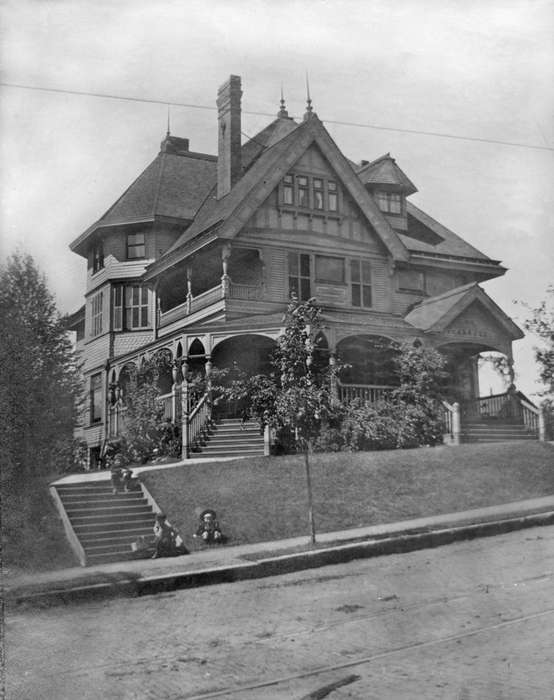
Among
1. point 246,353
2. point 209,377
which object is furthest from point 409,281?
point 209,377

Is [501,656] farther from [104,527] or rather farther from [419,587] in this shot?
[104,527]

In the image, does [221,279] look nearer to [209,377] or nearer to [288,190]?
[209,377]

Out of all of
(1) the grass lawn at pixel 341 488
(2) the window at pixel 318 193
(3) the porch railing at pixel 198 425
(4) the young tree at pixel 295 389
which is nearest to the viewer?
Answer: (4) the young tree at pixel 295 389

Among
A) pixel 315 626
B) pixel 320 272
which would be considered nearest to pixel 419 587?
pixel 315 626

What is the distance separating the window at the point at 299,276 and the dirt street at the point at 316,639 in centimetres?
842

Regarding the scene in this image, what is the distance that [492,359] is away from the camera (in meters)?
19.8

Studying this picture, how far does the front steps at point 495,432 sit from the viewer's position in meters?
19.3

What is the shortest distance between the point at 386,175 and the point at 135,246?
783 centimetres

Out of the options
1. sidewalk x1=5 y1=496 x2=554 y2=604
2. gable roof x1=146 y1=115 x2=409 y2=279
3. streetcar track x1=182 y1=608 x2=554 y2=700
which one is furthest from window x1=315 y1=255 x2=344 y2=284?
streetcar track x1=182 y1=608 x2=554 y2=700

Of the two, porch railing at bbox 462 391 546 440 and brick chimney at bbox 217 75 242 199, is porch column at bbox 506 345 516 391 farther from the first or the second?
brick chimney at bbox 217 75 242 199

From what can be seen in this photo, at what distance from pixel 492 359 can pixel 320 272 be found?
5011 millimetres

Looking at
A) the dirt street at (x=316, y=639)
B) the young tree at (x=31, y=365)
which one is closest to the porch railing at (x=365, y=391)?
the young tree at (x=31, y=365)

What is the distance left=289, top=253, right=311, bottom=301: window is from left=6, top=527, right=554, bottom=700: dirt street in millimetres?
8424

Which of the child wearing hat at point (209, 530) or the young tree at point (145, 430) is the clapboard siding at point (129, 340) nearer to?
the young tree at point (145, 430)
